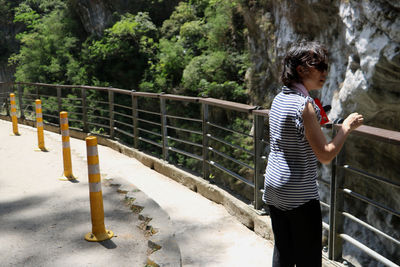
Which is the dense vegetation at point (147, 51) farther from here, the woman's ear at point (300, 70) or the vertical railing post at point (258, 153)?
the woman's ear at point (300, 70)

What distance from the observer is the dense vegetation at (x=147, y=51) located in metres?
20.0

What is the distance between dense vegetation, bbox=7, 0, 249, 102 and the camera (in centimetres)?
2002

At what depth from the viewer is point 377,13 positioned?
8.99m

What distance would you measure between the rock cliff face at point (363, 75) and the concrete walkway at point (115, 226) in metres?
5.37

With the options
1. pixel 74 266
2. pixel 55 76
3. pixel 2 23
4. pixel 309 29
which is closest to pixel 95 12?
pixel 55 76

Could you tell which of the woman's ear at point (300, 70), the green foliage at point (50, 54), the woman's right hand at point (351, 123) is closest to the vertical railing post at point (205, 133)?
the woman's ear at point (300, 70)

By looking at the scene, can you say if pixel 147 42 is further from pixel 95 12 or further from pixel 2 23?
pixel 2 23

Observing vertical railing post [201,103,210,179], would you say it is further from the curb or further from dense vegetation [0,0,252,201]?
dense vegetation [0,0,252,201]

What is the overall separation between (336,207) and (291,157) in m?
1.46

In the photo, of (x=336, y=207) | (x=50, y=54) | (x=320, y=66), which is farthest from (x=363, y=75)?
(x=50, y=54)

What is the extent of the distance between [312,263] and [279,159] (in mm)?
639

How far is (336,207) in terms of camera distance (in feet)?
12.2

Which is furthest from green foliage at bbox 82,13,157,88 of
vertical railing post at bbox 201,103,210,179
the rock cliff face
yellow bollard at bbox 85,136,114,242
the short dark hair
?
the short dark hair

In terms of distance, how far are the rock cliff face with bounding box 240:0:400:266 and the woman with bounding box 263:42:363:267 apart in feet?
23.8
